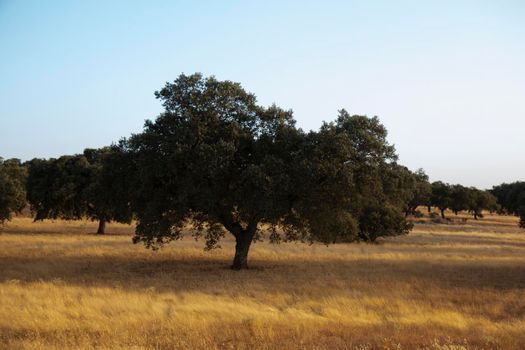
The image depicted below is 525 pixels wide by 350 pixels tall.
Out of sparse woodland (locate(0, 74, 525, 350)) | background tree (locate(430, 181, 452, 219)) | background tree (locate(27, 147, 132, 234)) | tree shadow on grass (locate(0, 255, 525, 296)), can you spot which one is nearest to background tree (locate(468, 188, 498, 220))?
background tree (locate(430, 181, 452, 219))

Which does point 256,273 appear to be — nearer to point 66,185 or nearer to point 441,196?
point 66,185

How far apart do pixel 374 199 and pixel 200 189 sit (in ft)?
33.9

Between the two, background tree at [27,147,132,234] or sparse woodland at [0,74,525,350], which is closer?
sparse woodland at [0,74,525,350]

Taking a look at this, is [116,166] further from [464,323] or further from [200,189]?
[464,323]

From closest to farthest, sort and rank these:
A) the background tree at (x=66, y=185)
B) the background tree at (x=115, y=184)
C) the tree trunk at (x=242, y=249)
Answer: the background tree at (x=115, y=184), the tree trunk at (x=242, y=249), the background tree at (x=66, y=185)

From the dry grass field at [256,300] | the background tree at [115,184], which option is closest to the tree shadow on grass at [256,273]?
the dry grass field at [256,300]

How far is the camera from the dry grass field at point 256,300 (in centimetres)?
1176

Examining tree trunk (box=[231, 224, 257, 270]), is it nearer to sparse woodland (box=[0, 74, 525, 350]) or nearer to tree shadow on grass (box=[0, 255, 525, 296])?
sparse woodland (box=[0, 74, 525, 350])

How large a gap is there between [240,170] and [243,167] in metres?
0.41

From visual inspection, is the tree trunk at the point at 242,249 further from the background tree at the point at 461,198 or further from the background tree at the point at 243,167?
the background tree at the point at 461,198

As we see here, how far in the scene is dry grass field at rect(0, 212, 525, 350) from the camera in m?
11.8

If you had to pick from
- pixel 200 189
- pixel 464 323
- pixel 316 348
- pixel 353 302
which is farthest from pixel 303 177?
pixel 316 348

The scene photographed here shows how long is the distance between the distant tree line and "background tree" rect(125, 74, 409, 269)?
59 mm

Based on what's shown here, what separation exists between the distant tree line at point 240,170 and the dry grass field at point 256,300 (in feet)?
10.5
